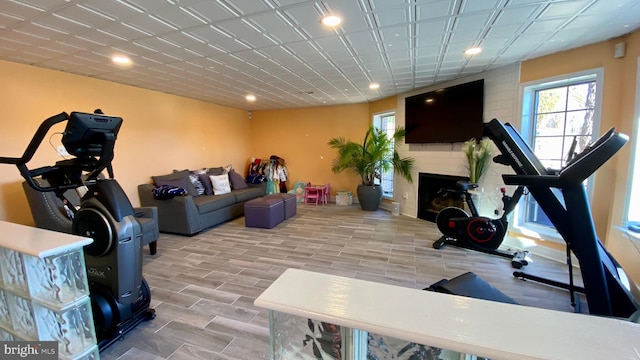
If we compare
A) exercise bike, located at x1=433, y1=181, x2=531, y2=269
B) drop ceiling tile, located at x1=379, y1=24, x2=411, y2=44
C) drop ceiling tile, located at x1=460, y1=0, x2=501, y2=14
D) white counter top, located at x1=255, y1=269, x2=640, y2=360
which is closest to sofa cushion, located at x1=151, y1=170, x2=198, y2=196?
drop ceiling tile, located at x1=379, y1=24, x2=411, y2=44

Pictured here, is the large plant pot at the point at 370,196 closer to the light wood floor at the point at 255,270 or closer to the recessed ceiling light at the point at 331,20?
the light wood floor at the point at 255,270

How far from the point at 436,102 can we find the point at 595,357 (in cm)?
450

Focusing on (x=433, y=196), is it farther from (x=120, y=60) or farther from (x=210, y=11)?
(x=120, y=60)

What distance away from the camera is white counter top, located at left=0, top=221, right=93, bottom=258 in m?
1.18

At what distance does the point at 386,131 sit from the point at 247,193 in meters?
3.39

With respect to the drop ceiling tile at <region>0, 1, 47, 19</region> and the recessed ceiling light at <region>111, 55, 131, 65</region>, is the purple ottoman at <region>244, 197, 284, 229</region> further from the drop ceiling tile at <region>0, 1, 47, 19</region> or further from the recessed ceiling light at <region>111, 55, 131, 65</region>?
the drop ceiling tile at <region>0, 1, 47, 19</region>

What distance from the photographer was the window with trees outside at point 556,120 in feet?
9.51

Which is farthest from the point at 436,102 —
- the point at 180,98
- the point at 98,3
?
the point at 180,98

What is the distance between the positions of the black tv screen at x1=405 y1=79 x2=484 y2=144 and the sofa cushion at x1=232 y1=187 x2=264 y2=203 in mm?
3280

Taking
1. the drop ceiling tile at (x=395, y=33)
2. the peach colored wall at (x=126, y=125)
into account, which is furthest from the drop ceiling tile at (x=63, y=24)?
the drop ceiling tile at (x=395, y=33)

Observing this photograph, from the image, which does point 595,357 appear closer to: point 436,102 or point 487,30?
point 487,30

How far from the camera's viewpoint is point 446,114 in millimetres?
4289

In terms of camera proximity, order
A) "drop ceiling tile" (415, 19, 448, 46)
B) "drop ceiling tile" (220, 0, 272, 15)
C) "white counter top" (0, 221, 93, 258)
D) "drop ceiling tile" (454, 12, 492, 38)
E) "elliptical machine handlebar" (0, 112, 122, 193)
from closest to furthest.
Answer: "white counter top" (0, 221, 93, 258) → "elliptical machine handlebar" (0, 112, 122, 193) → "drop ceiling tile" (220, 0, 272, 15) → "drop ceiling tile" (454, 12, 492, 38) → "drop ceiling tile" (415, 19, 448, 46)

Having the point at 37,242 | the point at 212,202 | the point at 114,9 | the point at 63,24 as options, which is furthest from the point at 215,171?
the point at 37,242
